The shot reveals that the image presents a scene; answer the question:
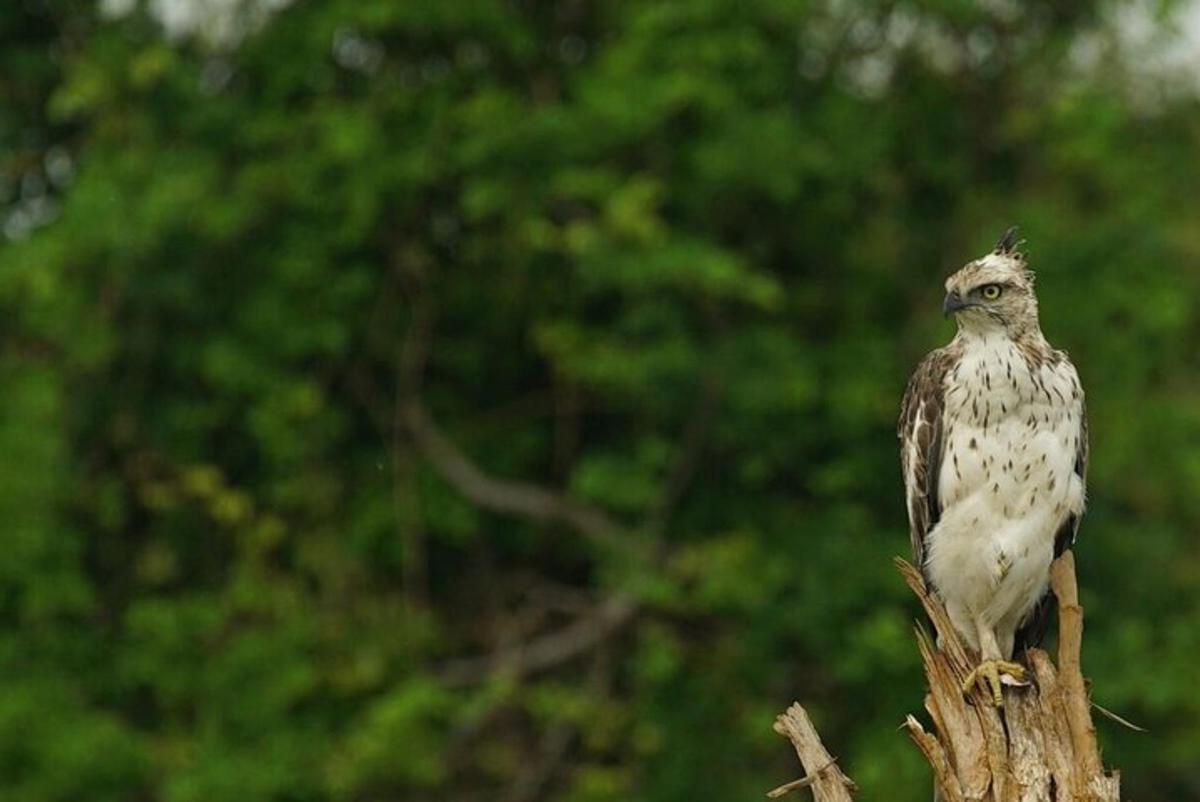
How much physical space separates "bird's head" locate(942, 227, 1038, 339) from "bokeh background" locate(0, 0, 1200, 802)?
5921 mm

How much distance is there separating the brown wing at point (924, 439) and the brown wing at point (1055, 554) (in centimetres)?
37

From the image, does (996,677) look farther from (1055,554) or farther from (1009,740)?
(1055,554)

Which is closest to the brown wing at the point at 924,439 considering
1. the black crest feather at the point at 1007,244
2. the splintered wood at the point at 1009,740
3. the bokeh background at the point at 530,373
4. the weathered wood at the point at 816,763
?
the black crest feather at the point at 1007,244

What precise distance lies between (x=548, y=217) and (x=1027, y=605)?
7.32 m

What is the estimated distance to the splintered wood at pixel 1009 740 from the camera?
6.10 meters

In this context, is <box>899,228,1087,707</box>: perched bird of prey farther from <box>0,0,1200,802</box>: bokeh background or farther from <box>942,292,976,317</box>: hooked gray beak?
<box>0,0,1200,802</box>: bokeh background

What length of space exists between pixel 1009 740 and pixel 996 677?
211 millimetres

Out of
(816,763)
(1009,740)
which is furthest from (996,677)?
(816,763)

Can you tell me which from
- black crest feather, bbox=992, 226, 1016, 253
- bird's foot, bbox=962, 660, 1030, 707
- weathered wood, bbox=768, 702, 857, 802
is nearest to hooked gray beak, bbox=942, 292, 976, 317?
black crest feather, bbox=992, 226, 1016, 253

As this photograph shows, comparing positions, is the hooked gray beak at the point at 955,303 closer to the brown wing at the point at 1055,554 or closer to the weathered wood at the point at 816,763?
the brown wing at the point at 1055,554

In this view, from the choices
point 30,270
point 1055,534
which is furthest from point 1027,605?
point 30,270

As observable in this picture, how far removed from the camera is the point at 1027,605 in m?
7.24

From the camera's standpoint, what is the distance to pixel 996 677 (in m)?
6.43

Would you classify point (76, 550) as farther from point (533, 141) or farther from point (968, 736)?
point (968, 736)
